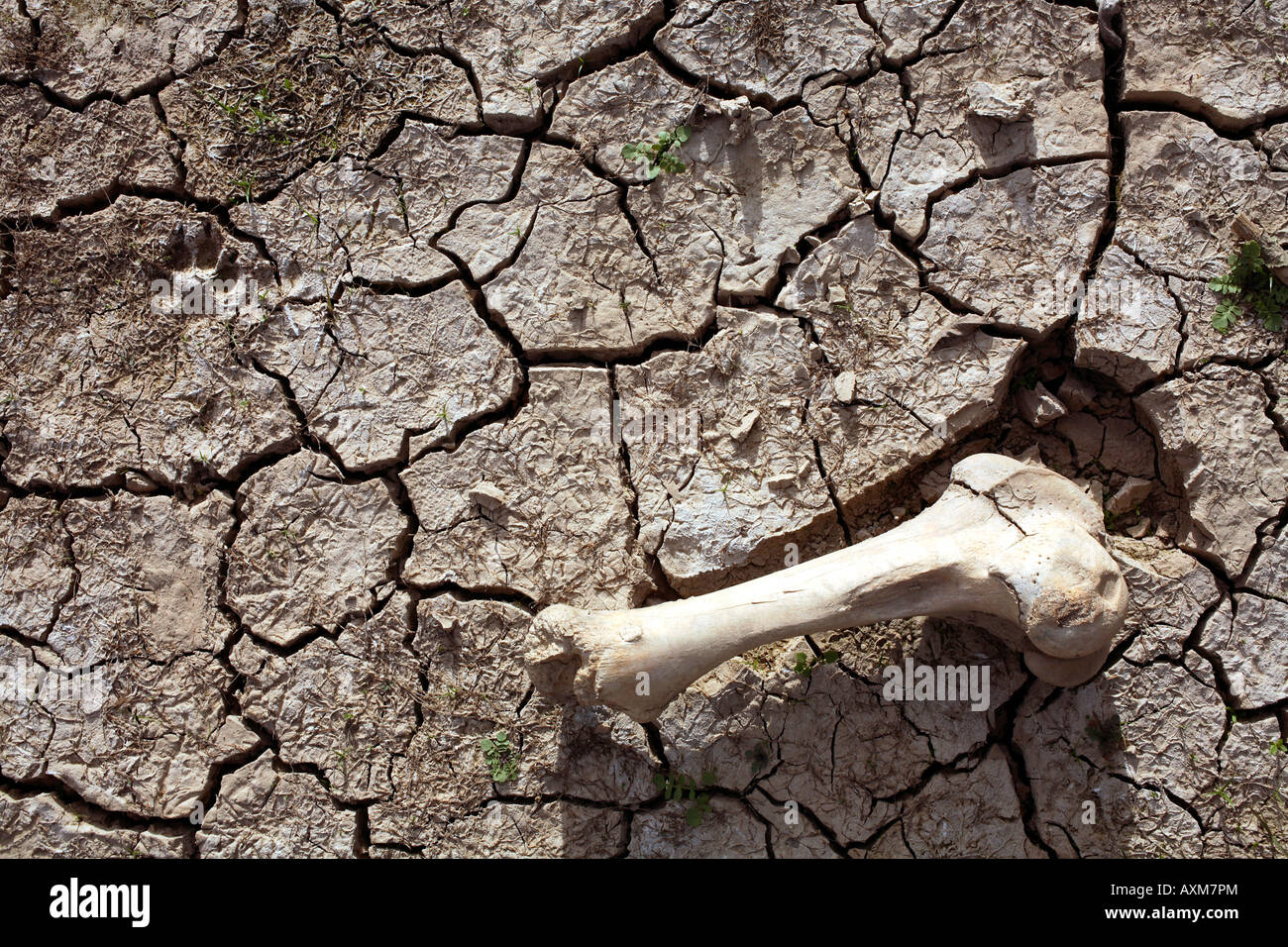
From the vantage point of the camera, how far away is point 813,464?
9.95 ft

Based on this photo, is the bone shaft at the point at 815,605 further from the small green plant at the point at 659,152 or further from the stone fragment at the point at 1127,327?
the small green plant at the point at 659,152

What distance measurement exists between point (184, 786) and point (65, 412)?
54.6 inches

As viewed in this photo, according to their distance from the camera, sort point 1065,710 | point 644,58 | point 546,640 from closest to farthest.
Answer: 1. point 546,640
2. point 1065,710
3. point 644,58

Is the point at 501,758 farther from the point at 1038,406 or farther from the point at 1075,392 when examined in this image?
the point at 1075,392

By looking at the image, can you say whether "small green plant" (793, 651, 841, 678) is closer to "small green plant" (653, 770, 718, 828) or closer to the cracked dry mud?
the cracked dry mud

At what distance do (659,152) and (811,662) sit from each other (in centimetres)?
184

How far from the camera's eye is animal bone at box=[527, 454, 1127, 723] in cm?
258

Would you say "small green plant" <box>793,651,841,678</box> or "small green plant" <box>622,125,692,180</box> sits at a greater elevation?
"small green plant" <box>622,125,692,180</box>

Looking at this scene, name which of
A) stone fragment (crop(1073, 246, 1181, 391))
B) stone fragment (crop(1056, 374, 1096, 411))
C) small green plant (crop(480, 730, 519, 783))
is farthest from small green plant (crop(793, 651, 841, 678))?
stone fragment (crop(1073, 246, 1181, 391))

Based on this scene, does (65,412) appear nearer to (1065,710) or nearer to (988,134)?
(988,134)

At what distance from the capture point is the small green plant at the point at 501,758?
300cm

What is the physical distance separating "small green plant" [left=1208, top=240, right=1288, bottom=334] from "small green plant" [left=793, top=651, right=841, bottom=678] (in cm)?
169

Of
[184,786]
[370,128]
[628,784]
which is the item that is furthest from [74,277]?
[628,784]

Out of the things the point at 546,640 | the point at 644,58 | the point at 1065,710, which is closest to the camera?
the point at 546,640
